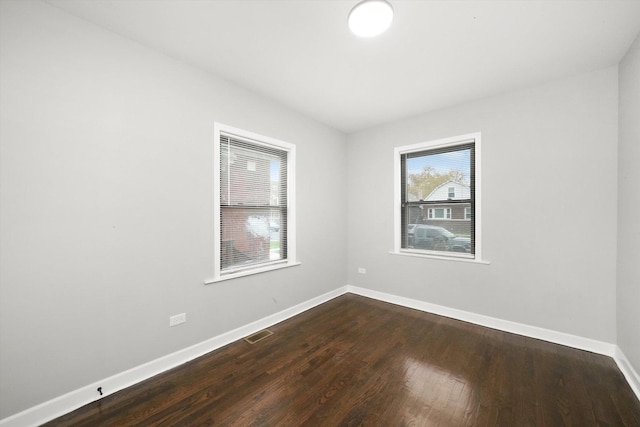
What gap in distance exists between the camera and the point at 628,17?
174cm

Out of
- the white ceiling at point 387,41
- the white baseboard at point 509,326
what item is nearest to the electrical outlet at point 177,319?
the white ceiling at point 387,41

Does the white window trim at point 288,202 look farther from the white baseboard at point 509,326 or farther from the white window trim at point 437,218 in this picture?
the white window trim at point 437,218

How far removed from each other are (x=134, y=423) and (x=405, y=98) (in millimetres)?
3873

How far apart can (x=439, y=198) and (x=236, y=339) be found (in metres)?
3.12

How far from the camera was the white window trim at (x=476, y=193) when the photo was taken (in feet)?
9.81

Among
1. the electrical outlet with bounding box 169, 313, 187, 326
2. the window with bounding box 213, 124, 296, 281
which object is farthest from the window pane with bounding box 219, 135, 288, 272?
the electrical outlet with bounding box 169, 313, 187, 326

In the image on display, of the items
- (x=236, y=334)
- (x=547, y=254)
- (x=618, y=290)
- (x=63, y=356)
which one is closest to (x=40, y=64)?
(x=63, y=356)

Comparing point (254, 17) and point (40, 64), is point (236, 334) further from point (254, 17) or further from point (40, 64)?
point (254, 17)

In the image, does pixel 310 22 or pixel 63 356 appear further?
pixel 310 22

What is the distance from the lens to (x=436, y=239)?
137 inches

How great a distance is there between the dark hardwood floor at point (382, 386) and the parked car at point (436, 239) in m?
1.07

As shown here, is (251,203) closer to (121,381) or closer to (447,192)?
(121,381)

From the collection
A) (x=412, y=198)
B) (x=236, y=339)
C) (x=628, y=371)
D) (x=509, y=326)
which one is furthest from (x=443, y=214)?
(x=236, y=339)

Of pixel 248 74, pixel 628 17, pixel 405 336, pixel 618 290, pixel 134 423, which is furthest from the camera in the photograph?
pixel 405 336
